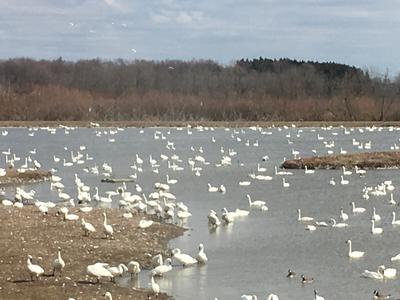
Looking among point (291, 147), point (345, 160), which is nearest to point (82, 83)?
point (291, 147)

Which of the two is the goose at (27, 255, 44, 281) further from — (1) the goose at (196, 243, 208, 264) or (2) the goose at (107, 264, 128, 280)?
(1) the goose at (196, 243, 208, 264)

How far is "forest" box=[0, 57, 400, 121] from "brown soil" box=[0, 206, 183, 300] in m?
65.8

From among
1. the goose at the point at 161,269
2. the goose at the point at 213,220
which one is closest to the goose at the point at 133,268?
the goose at the point at 161,269

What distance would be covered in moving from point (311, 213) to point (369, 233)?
11.1ft

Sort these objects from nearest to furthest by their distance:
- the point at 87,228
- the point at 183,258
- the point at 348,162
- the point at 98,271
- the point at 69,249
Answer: the point at 98,271 → the point at 183,258 → the point at 69,249 → the point at 87,228 → the point at 348,162

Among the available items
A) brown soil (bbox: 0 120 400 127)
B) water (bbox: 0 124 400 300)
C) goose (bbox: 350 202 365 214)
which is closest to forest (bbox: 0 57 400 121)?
brown soil (bbox: 0 120 400 127)

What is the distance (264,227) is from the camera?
2267 cm

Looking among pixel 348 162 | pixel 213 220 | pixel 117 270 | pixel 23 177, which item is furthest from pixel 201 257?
pixel 348 162

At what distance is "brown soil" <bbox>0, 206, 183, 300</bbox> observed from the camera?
1470cm

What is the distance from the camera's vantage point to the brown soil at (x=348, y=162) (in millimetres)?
39594

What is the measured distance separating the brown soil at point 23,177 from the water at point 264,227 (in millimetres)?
981

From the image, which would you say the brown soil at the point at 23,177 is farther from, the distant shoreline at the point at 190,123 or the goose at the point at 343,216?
the distant shoreline at the point at 190,123

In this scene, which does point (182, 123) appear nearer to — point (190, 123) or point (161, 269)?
point (190, 123)

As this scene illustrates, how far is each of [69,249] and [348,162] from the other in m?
23.7
